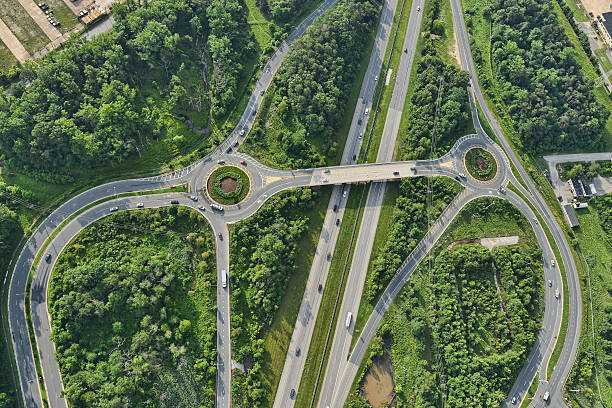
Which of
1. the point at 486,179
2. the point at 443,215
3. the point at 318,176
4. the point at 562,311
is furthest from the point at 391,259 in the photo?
the point at 562,311

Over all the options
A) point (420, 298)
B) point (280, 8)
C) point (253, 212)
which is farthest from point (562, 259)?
point (280, 8)

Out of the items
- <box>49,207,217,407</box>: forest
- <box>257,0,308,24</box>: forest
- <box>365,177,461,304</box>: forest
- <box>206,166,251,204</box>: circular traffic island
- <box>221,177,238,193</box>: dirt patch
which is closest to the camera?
<box>49,207,217,407</box>: forest

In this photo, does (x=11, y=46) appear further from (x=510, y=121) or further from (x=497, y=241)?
(x=497, y=241)

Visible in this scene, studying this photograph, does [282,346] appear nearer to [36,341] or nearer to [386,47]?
[36,341]

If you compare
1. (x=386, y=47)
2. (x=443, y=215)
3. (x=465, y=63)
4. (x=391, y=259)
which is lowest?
(x=391, y=259)

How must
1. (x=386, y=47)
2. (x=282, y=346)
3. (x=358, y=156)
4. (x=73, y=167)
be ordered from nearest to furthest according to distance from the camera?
1. (x=282, y=346)
2. (x=73, y=167)
3. (x=358, y=156)
4. (x=386, y=47)

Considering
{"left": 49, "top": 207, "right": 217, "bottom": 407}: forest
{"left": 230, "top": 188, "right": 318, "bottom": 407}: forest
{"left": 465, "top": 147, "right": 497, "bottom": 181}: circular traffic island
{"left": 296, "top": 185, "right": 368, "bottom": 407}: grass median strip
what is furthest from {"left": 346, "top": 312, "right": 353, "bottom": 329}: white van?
{"left": 465, "top": 147, "right": 497, "bottom": 181}: circular traffic island

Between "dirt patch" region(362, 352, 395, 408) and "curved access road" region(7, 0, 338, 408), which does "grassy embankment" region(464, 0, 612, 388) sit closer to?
Answer: "dirt patch" region(362, 352, 395, 408)
